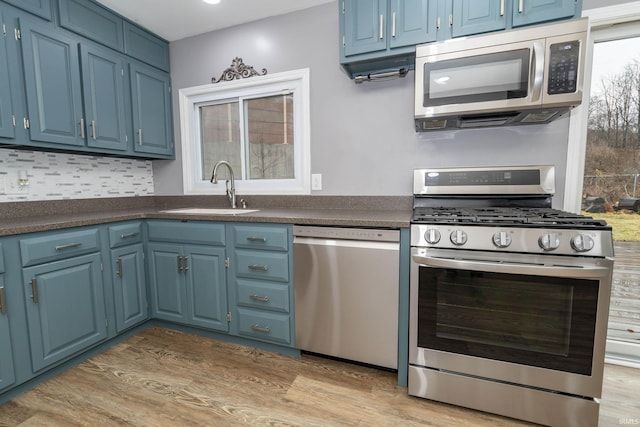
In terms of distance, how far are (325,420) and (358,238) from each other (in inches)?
34.4

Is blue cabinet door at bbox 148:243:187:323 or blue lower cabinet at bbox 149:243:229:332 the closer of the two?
blue lower cabinet at bbox 149:243:229:332

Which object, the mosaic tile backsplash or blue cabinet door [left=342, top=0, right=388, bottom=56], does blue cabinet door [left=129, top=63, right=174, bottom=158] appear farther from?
blue cabinet door [left=342, top=0, right=388, bottom=56]

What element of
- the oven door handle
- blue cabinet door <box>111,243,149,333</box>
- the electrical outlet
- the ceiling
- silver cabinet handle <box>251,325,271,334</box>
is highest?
the ceiling

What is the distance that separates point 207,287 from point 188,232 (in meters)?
0.39

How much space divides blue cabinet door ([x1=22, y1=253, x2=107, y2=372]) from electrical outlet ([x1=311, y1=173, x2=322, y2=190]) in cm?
149

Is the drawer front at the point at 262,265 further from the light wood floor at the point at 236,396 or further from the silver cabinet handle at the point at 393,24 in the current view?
the silver cabinet handle at the point at 393,24

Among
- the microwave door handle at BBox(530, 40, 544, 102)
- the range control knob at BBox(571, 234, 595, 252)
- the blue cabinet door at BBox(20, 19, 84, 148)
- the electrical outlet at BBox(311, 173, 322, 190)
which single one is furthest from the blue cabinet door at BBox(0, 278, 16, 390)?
the microwave door handle at BBox(530, 40, 544, 102)

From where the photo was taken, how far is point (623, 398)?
4.91 ft

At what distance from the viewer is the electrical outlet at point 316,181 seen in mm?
2328

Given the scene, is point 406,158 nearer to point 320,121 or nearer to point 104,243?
point 320,121

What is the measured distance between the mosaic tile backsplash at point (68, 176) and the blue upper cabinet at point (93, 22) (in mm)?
880

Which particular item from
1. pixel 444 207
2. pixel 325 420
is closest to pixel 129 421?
pixel 325 420

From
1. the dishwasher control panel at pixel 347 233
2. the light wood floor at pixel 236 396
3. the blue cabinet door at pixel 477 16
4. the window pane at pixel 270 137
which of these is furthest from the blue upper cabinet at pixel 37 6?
the blue cabinet door at pixel 477 16

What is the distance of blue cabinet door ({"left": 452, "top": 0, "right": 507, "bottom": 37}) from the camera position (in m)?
1.54
